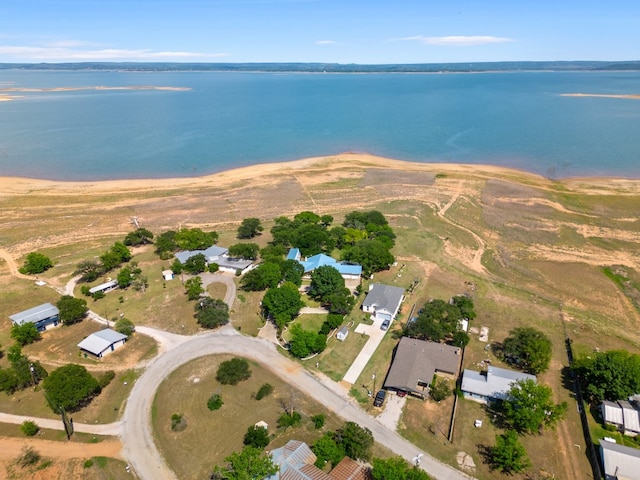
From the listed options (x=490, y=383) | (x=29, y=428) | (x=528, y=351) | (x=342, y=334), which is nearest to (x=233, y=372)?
(x=342, y=334)

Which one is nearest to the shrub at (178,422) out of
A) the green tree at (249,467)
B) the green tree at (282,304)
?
the green tree at (249,467)

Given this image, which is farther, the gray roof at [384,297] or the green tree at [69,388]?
the gray roof at [384,297]

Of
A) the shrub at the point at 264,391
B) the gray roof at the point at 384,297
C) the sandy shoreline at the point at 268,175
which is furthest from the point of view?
the sandy shoreline at the point at 268,175

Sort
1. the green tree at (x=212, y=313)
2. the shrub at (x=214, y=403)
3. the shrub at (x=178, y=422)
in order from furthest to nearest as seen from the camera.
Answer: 1. the green tree at (x=212, y=313)
2. the shrub at (x=214, y=403)
3. the shrub at (x=178, y=422)

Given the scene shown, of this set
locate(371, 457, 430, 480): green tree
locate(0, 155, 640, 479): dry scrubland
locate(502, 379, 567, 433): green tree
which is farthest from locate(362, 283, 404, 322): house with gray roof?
locate(371, 457, 430, 480): green tree

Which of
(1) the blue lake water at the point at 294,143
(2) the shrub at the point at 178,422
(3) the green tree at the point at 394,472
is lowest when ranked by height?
(1) the blue lake water at the point at 294,143

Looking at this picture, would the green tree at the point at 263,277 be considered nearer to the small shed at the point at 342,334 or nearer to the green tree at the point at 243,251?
the green tree at the point at 243,251

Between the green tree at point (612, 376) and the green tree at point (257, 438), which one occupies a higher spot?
the green tree at point (612, 376)

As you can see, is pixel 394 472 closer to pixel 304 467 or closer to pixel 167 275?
pixel 304 467

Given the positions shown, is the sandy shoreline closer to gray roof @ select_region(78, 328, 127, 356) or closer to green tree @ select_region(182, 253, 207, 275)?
green tree @ select_region(182, 253, 207, 275)
